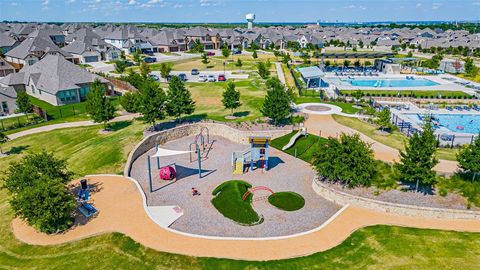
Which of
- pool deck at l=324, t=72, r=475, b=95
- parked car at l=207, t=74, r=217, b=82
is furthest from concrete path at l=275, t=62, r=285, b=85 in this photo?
parked car at l=207, t=74, r=217, b=82

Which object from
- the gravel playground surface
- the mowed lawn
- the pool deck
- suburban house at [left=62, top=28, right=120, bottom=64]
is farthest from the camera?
suburban house at [left=62, top=28, right=120, bottom=64]

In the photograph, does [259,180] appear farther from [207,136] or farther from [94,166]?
[94,166]

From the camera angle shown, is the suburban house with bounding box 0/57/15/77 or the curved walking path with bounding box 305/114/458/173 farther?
the suburban house with bounding box 0/57/15/77

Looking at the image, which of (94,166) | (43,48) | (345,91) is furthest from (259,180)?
(43,48)

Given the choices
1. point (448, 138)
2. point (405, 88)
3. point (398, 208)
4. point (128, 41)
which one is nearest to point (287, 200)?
point (398, 208)

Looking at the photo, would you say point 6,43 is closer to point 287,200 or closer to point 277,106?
point 277,106

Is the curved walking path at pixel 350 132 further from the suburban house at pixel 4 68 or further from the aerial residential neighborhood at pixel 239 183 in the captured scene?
the suburban house at pixel 4 68

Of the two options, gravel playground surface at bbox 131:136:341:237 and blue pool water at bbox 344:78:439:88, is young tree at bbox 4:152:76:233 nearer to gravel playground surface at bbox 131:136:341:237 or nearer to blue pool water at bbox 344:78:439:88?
gravel playground surface at bbox 131:136:341:237
